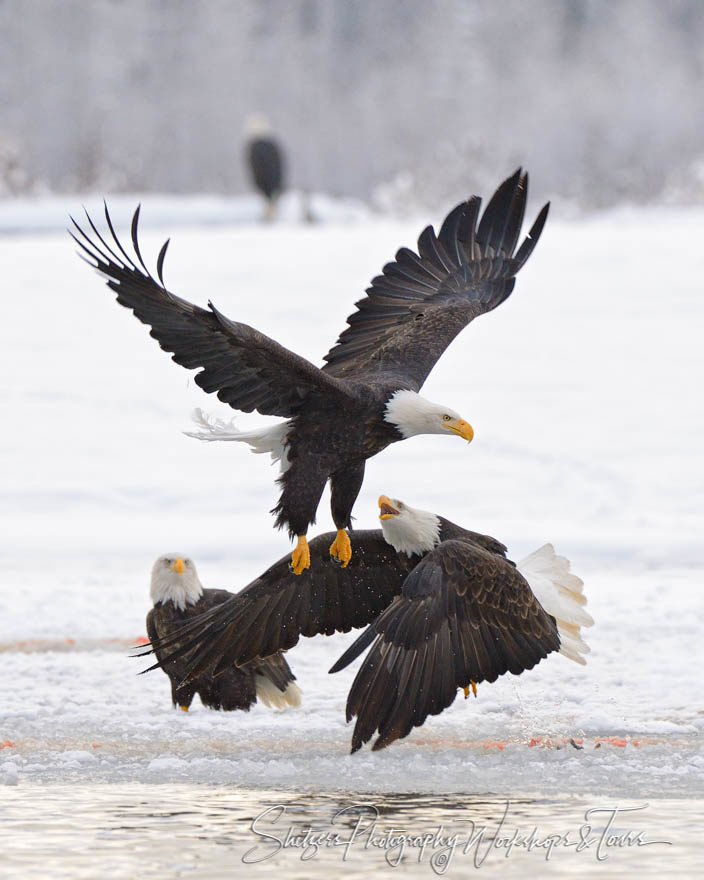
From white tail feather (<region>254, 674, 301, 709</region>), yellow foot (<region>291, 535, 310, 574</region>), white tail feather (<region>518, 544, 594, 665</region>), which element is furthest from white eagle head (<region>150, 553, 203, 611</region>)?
white tail feather (<region>518, 544, 594, 665</region>)

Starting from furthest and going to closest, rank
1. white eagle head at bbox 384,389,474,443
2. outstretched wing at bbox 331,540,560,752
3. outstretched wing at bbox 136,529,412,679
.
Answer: white eagle head at bbox 384,389,474,443 < outstretched wing at bbox 136,529,412,679 < outstretched wing at bbox 331,540,560,752

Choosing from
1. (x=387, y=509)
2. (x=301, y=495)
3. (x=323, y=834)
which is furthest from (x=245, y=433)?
(x=323, y=834)

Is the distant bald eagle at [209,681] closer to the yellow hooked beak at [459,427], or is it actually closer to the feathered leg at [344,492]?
the feathered leg at [344,492]

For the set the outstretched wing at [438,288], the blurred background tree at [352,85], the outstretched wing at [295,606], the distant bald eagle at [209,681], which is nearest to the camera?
the outstretched wing at [295,606]

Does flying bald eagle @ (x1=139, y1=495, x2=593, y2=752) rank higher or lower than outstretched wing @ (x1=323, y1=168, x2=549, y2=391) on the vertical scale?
lower

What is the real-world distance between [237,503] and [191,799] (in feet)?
17.0

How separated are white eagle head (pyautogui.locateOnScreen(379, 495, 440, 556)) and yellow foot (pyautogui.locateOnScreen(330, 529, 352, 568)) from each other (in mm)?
128

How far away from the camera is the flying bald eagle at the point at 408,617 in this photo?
4.02m

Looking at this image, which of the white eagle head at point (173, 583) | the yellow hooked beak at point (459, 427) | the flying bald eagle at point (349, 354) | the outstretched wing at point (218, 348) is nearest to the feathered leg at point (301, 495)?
the flying bald eagle at point (349, 354)

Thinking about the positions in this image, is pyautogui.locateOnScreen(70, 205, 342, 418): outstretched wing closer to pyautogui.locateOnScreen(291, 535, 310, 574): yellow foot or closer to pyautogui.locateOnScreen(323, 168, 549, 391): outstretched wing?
pyautogui.locateOnScreen(291, 535, 310, 574): yellow foot

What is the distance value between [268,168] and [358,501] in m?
11.9

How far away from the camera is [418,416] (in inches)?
189

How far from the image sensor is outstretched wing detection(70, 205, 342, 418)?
14.5ft

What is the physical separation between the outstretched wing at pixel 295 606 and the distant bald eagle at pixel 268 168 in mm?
15773
